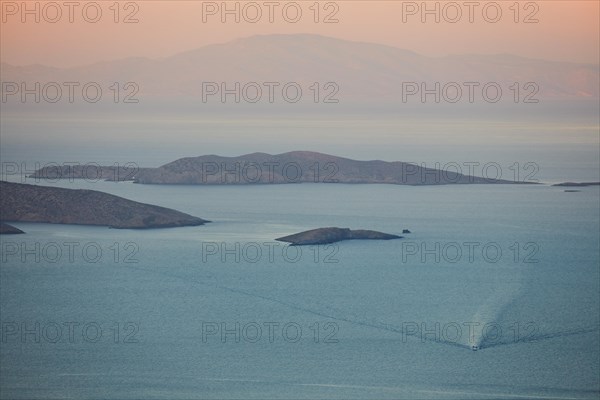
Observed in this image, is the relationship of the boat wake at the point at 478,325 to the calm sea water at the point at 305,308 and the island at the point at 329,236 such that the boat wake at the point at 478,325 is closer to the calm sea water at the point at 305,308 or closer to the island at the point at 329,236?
the calm sea water at the point at 305,308

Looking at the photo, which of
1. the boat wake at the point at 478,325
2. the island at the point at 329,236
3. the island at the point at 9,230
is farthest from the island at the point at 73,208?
the boat wake at the point at 478,325

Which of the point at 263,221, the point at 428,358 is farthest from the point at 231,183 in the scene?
the point at 428,358

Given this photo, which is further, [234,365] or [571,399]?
[234,365]

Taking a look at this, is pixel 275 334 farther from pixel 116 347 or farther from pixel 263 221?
pixel 263 221

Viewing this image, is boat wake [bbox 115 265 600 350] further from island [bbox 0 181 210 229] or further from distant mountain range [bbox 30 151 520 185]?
distant mountain range [bbox 30 151 520 185]

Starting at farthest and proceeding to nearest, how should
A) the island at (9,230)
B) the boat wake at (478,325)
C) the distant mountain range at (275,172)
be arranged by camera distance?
the distant mountain range at (275,172) → the island at (9,230) → the boat wake at (478,325)

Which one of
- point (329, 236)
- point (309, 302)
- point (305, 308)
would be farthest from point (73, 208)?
point (305, 308)
